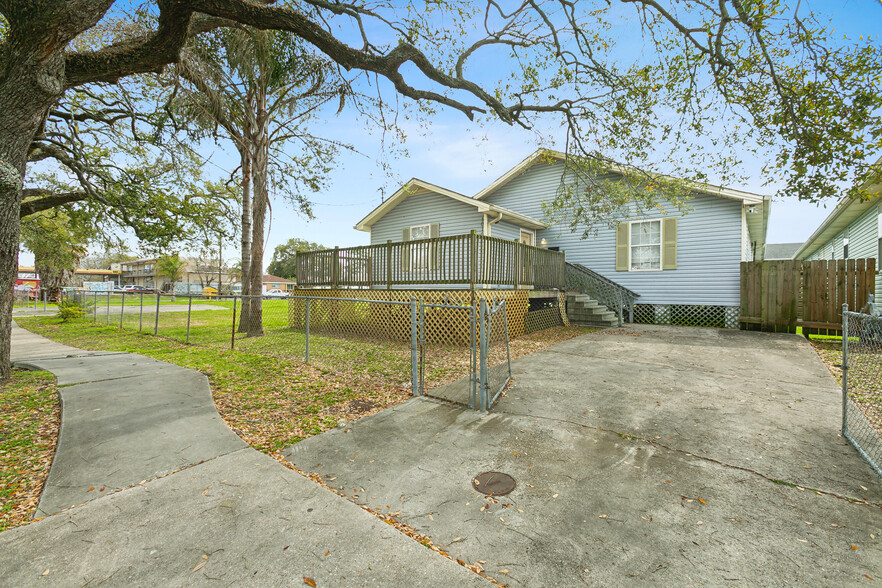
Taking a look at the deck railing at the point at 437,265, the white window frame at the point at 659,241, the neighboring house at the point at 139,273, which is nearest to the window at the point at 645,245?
the white window frame at the point at 659,241

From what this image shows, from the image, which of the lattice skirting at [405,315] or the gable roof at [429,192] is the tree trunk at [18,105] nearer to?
the lattice skirting at [405,315]

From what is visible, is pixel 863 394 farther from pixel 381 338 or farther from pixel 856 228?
pixel 856 228

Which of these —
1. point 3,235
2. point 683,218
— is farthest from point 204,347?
point 683,218

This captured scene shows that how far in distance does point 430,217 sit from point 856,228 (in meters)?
14.7

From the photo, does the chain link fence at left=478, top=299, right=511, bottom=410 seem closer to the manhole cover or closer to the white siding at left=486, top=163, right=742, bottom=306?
the manhole cover

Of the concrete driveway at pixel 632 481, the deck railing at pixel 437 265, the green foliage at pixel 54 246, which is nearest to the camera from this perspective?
the concrete driveway at pixel 632 481

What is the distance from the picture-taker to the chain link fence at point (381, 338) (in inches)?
199

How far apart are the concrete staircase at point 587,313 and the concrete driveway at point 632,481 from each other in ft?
23.1

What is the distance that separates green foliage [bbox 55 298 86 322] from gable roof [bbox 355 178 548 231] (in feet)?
41.9

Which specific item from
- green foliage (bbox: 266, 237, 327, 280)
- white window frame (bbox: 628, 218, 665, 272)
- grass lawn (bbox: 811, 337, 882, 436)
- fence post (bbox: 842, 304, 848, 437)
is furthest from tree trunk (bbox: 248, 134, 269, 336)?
green foliage (bbox: 266, 237, 327, 280)

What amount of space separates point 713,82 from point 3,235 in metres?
11.3

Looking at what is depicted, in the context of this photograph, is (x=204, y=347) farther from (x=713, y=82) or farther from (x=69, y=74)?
(x=713, y=82)

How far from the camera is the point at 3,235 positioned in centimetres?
467

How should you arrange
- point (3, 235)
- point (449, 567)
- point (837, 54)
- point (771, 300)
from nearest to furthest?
point (449, 567), point (3, 235), point (837, 54), point (771, 300)
